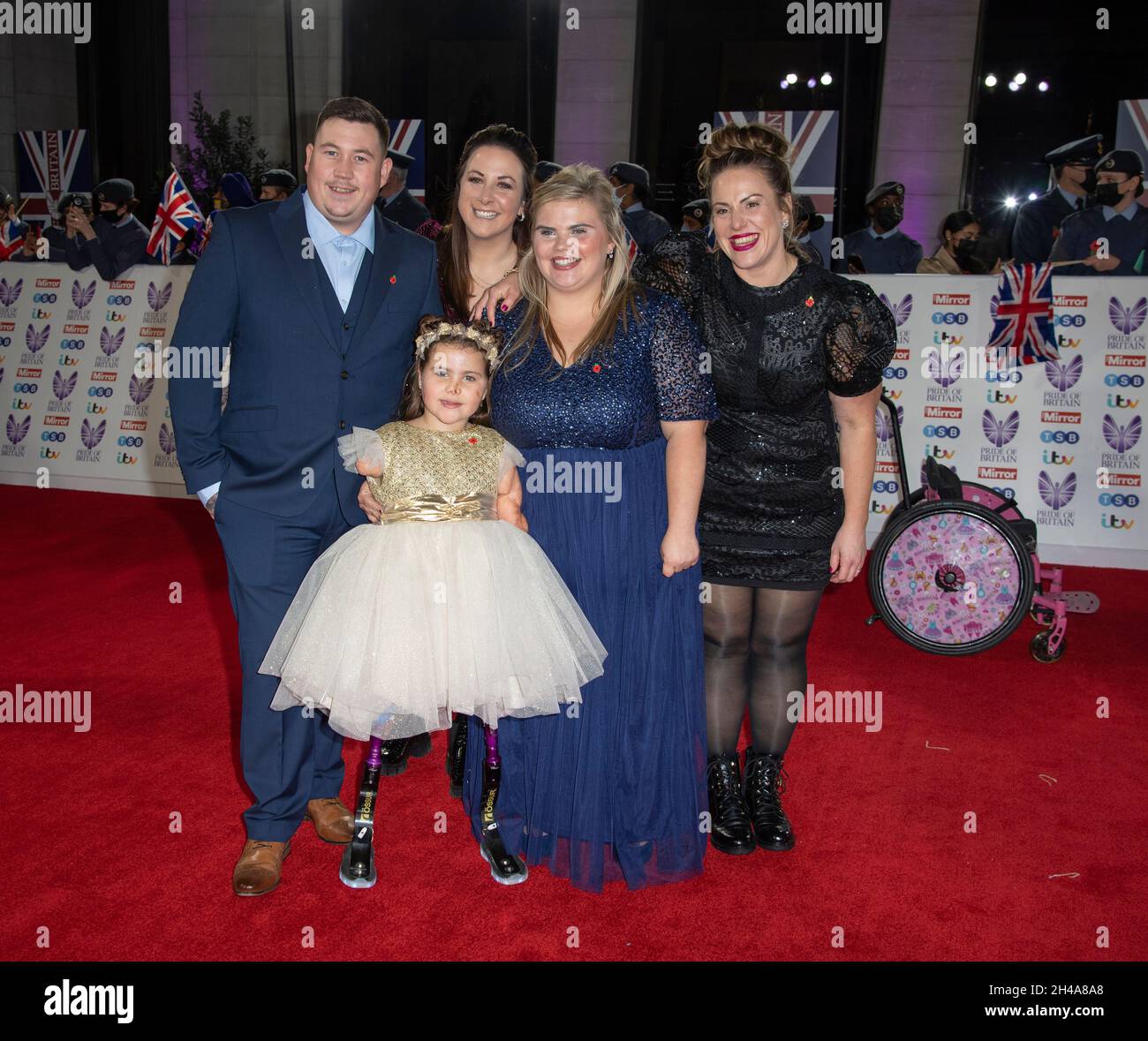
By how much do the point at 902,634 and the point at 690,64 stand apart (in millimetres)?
8647

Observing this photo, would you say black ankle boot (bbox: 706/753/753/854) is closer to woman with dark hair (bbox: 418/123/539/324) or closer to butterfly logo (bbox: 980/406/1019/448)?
woman with dark hair (bbox: 418/123/539/324)

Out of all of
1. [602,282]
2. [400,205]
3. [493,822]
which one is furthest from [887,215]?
[493,822]

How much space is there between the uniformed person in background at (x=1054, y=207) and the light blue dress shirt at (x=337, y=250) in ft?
19.7

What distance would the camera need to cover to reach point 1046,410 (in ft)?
19.1

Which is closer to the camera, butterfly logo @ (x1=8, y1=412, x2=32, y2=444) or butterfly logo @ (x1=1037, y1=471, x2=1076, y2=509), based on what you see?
butterfly logo @ (x1=1037, y1=471, x2=1076, y2=509)

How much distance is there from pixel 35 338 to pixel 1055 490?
7.01 meters

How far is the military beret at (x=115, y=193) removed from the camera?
303 inches

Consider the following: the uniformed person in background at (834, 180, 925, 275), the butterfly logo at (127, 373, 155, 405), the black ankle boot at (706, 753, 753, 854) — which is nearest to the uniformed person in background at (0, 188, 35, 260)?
the butterfly logo at (127, 373, 155, 405)

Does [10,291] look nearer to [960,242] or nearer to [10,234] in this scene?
[10,234]

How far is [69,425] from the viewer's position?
7375 millimetres

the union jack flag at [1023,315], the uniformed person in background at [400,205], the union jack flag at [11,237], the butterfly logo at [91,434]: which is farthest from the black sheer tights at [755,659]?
the union jack flag at [11,237]

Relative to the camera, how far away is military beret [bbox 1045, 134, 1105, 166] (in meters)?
7.32

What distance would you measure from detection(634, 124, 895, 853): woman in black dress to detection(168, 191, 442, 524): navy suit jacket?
80 centimetres

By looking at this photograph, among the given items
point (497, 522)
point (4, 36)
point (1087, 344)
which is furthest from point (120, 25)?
point (497, 522)
